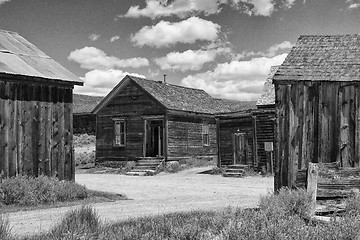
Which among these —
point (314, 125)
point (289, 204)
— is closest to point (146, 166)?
point (314, 125)

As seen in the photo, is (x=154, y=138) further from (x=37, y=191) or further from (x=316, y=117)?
(x=316, y=117)

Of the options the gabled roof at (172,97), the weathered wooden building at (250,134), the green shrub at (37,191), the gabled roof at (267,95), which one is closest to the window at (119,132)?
the gabled roof at (172,97)

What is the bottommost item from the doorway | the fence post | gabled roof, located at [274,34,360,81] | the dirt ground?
the dirt ground

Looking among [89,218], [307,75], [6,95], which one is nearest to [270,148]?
[307,75]

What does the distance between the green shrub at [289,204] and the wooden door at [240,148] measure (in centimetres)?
1638

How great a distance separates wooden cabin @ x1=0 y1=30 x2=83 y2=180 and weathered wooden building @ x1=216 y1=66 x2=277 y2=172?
41.3ft

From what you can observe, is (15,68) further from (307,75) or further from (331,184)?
(331,184)

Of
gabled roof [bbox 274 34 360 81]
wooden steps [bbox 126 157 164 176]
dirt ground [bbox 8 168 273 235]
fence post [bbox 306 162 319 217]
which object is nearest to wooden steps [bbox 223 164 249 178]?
dirt ground [bbox 8 168 273 235]

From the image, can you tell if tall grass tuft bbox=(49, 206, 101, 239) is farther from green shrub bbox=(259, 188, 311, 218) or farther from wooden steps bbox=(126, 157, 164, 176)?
wooden steps bbox=(126, 157, 164, 176)

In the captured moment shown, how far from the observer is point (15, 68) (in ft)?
48.3

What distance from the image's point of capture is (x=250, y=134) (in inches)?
1062

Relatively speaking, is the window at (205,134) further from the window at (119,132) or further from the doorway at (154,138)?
the window at (119,132)

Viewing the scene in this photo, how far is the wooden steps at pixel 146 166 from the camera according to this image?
28328 mm

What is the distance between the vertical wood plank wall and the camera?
1435 cm
